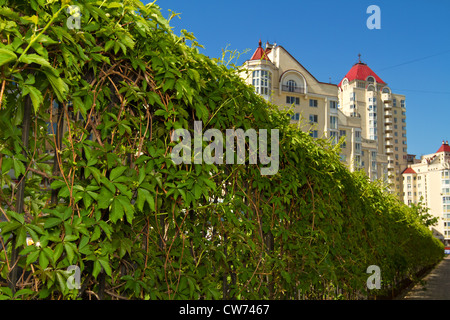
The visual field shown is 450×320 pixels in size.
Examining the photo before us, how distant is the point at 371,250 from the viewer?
20.7 ft

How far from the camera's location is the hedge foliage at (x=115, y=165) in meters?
1.58

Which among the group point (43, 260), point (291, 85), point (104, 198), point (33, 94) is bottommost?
point (43, 260)

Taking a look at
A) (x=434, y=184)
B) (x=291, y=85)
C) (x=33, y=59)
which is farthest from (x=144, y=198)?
(x=434, y=184)

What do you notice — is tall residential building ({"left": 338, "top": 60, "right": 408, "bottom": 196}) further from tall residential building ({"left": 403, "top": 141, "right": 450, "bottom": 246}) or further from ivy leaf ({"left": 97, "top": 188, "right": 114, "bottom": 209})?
ivy leaf ({"left": 97, "top": 188, "right": 114, "bottom": 209})

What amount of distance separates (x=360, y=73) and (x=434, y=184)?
107 ft

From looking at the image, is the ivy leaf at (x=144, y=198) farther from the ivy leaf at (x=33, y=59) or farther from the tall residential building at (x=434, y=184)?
the tall residential building at (x=434, y=184)

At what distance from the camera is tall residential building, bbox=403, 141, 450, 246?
296 ft

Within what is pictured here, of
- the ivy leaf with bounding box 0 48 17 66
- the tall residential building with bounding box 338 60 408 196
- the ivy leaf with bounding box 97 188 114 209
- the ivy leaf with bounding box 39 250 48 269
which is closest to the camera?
the ivy leaf with bounding box 0 48 17 66

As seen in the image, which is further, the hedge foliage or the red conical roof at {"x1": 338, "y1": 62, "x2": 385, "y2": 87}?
the red conical roof at {"x1": 338, "y1": 62, "x2": 385, "y2": 87}

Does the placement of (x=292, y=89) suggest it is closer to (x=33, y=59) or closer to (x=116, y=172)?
(x=116, y=172)

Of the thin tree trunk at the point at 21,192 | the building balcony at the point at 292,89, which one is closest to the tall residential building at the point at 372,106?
the building balcony at the point at 292,89

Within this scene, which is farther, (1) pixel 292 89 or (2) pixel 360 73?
(2) pixel 360 73

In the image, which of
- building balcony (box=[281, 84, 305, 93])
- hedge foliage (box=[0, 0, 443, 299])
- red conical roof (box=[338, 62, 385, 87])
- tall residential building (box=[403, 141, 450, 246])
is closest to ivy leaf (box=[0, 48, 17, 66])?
hedge foliage (box=[0, 0, 443, 299])

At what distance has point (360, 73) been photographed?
87562 mm
